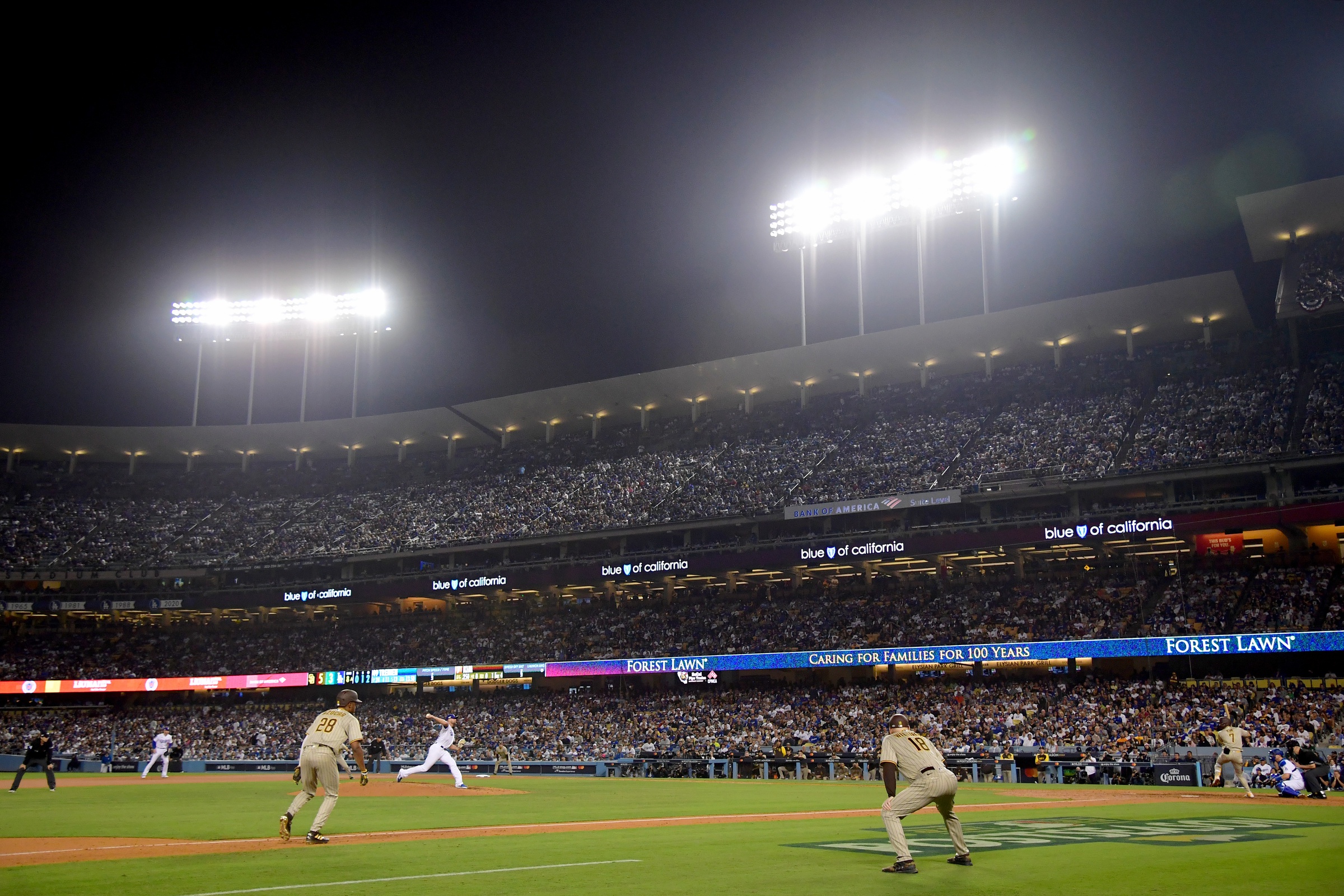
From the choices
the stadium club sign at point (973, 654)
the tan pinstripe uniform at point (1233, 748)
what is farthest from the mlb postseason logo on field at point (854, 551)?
the tan pinstripe uniform at point (1233, 748)

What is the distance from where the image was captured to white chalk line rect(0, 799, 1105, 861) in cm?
1142

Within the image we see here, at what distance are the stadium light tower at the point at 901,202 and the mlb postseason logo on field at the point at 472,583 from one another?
20.6 meters

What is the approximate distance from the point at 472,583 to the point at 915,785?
44172mm

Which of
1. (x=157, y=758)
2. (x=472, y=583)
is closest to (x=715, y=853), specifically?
(x=157, y=758)

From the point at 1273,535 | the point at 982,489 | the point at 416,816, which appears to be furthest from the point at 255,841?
the point at 1273,535

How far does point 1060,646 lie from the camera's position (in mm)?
35125

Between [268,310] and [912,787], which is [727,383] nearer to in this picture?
[268,310]

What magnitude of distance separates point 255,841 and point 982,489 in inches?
1368

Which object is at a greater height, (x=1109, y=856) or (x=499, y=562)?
(x=499, y=562)

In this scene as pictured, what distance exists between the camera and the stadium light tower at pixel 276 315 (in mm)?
56656

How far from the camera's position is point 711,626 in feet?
151

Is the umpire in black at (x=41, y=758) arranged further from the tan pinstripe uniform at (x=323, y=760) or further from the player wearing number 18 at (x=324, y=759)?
the tan pinstripe uniform at (x=323, y=760)

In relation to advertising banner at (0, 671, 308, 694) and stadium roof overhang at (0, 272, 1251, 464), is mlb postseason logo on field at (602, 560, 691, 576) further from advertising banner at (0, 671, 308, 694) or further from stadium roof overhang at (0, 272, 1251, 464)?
advertising banner at (0, 671, 308, 694)

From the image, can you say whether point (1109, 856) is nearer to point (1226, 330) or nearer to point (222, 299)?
point (1226, 330)
